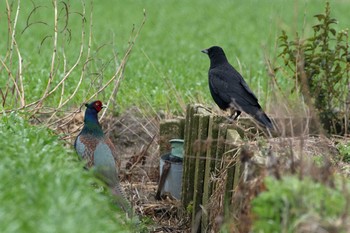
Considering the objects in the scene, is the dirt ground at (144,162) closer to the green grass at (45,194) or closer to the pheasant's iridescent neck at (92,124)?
the pheasant's iridescent neck at (92,124)

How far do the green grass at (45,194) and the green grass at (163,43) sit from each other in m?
2.55

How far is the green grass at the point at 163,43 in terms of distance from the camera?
43.2ft

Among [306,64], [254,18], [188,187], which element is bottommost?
[188,187]

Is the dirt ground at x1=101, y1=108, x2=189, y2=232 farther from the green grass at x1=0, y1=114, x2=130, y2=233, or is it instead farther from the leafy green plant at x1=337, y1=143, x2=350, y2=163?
the green grass at x1=0, y1=114, x2=130, y2=233

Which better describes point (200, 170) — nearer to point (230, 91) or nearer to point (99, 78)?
point (230, 91)

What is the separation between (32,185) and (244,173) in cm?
171

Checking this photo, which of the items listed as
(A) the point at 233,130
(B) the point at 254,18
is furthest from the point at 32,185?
(B) the point at 254,18

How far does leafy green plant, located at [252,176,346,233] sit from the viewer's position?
211 inches

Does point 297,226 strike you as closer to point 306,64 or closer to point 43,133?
point 43,133

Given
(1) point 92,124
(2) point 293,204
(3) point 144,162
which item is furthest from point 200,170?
(2) point 293,204

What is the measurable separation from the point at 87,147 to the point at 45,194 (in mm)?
3652

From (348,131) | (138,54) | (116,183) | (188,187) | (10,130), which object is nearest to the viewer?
(10,130)

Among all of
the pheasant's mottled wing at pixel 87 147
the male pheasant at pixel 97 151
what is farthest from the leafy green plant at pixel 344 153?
the pheasant's mottled wing at pixel 87 147

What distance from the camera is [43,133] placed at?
809 centimetres
